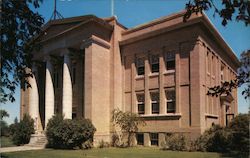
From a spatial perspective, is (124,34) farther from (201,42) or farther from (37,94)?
(37,94)

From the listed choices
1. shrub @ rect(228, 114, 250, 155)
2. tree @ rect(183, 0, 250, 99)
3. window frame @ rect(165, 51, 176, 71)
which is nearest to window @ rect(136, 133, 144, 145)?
window frame @ rect(165, 51, 176, 71)

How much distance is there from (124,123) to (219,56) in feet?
37.5

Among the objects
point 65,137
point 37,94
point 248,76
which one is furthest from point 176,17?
point 248,76

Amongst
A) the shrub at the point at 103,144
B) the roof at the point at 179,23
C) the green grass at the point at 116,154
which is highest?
the roof at the point at 179,23

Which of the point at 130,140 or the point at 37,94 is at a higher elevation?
the point at 37,94

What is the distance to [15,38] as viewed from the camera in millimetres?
6777

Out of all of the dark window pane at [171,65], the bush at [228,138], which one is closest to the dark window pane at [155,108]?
the dark window pane at [171,65]

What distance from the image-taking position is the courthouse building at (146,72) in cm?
2255

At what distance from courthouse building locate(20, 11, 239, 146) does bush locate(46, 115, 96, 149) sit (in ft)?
4.34

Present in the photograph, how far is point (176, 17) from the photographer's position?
931 inches

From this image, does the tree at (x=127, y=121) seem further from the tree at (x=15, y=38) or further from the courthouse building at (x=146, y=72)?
the tree at (x=15, y=38)

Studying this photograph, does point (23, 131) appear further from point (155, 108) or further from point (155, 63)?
point (155, 63)

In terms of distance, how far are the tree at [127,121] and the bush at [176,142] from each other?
3.47 metres

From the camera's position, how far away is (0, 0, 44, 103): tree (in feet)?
21.4
